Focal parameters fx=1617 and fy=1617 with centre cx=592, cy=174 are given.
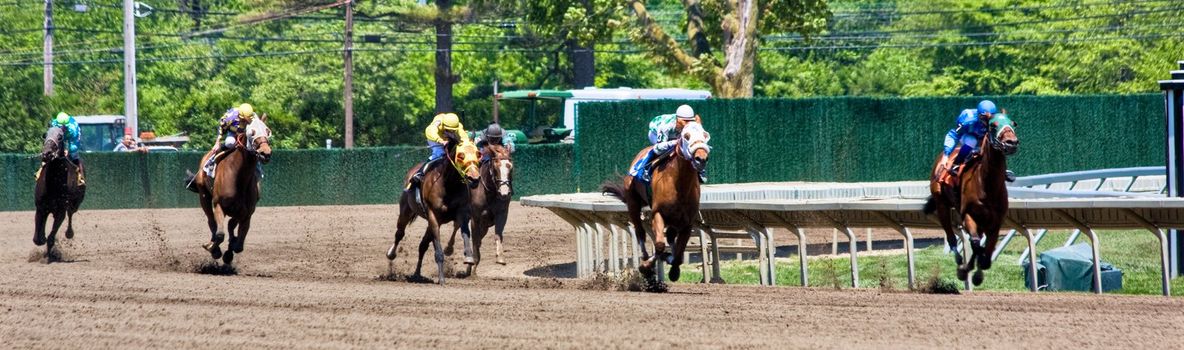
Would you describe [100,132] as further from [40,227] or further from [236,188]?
[236,188]

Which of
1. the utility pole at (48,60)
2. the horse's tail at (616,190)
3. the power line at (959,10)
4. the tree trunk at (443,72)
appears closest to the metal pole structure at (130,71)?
the utility pole at (48,60)

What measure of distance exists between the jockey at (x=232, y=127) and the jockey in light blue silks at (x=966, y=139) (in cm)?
587

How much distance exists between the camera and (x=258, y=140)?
45.0 feet

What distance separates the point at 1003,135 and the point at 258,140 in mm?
6205

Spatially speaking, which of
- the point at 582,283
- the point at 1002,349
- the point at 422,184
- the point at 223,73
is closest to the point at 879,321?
the point at 1002,349

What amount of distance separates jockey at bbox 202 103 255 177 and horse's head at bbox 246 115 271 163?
0.10m

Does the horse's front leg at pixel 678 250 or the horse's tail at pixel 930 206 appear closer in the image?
the horse's front leg at pixel 678 250

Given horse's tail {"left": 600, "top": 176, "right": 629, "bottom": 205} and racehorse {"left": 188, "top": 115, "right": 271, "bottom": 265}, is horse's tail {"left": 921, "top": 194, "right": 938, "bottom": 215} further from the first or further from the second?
racehorse {"left": 188, "top": 115, "right": 271, "bottom": 265}

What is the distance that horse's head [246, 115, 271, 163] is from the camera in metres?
13.6

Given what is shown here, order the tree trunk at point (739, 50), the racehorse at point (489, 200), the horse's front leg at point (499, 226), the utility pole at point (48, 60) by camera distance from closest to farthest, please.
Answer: the racehorse at point (489, 200), the horse's front leg at point (499, 226), the tree trunk at point (739, 50), the utility pole at point (48, 60)

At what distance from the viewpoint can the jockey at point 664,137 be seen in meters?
11.8

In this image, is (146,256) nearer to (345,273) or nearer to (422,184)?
(345,273)

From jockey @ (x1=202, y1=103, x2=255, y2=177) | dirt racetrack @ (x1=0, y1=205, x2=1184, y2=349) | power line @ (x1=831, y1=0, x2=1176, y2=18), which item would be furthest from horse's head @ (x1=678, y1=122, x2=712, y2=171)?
power line @ (x1=831, y1=0, x2=1176, y2=18)

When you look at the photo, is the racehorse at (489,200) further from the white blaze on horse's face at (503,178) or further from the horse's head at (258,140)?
the horse's head at (258,140)
